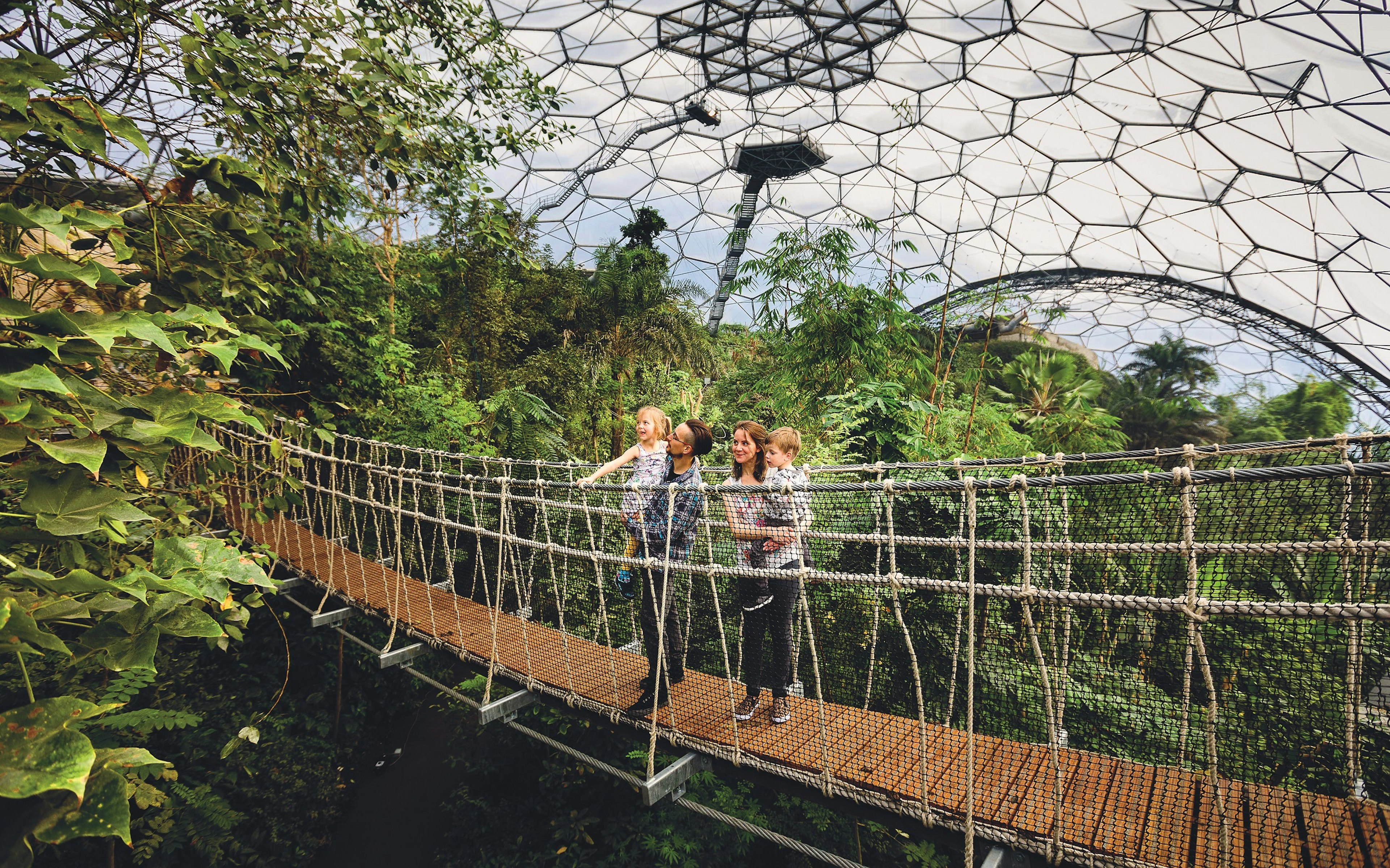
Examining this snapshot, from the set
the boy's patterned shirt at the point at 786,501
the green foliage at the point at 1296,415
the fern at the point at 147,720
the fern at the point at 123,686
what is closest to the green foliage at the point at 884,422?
the boy's patterned shirt at the point at 786,501

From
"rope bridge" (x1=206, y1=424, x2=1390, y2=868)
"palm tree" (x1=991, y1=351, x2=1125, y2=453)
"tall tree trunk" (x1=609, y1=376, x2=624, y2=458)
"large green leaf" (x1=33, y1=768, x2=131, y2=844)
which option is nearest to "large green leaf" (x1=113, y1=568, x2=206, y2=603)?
"large green leaf" (x1=33, y1=768, x2=131, y2=844)

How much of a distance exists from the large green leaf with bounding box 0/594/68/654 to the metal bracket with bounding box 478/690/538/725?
6.05 ft

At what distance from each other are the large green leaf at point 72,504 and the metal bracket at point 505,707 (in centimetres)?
180

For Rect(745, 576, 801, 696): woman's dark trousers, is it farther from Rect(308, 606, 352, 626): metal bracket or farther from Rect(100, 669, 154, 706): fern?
Rect(100, 669, 154, 706): fern

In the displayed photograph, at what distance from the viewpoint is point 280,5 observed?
6.61 ft

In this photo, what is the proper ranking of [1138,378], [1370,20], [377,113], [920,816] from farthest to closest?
[1138,378] → [1370,20] → [377,113] → [920,816]

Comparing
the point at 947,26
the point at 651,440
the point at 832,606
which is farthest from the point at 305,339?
the point at 947,26

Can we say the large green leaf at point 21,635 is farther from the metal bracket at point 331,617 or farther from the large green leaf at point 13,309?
the metal bracket at point 331,617

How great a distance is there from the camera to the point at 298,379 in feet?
15.6

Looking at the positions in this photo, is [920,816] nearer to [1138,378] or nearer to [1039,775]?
[1039,775]

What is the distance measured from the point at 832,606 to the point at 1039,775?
1.63 m

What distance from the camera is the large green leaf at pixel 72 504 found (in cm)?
80

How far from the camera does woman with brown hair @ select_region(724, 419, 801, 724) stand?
6.78ft

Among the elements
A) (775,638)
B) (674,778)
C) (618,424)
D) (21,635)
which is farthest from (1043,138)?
(21,635)
